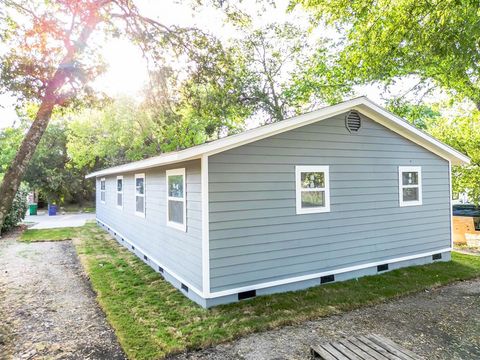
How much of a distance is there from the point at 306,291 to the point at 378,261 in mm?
2053

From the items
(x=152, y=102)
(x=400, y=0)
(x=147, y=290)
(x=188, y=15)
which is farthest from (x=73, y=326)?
(x=400, y=0)

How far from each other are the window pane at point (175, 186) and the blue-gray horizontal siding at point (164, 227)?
220 millimetres

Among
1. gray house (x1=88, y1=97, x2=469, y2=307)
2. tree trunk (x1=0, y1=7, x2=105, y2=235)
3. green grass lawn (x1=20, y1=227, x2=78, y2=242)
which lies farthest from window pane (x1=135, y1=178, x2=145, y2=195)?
green grass lawn (x1=20, y1=227, x2=78, y2=242)

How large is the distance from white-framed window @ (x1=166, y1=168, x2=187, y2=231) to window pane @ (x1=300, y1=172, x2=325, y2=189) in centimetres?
222

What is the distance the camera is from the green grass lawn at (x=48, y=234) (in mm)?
11828

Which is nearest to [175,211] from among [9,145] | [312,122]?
[312,122]

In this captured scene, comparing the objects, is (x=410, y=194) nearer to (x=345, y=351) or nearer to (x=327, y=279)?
(x=327, y=279)

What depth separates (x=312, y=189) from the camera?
5992mm

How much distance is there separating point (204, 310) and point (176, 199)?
214 centimetres

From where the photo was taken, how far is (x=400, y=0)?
6023 mm

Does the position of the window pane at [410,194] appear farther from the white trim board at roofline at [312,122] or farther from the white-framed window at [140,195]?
the white-framed window at [140,195]

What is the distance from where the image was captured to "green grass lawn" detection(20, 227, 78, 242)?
11828 millimetres

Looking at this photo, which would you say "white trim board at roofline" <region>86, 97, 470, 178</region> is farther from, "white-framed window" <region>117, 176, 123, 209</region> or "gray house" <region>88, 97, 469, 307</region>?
"white-framed window" <region>117, 176, 123, 209</region>

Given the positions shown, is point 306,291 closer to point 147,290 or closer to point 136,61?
point 147,290
